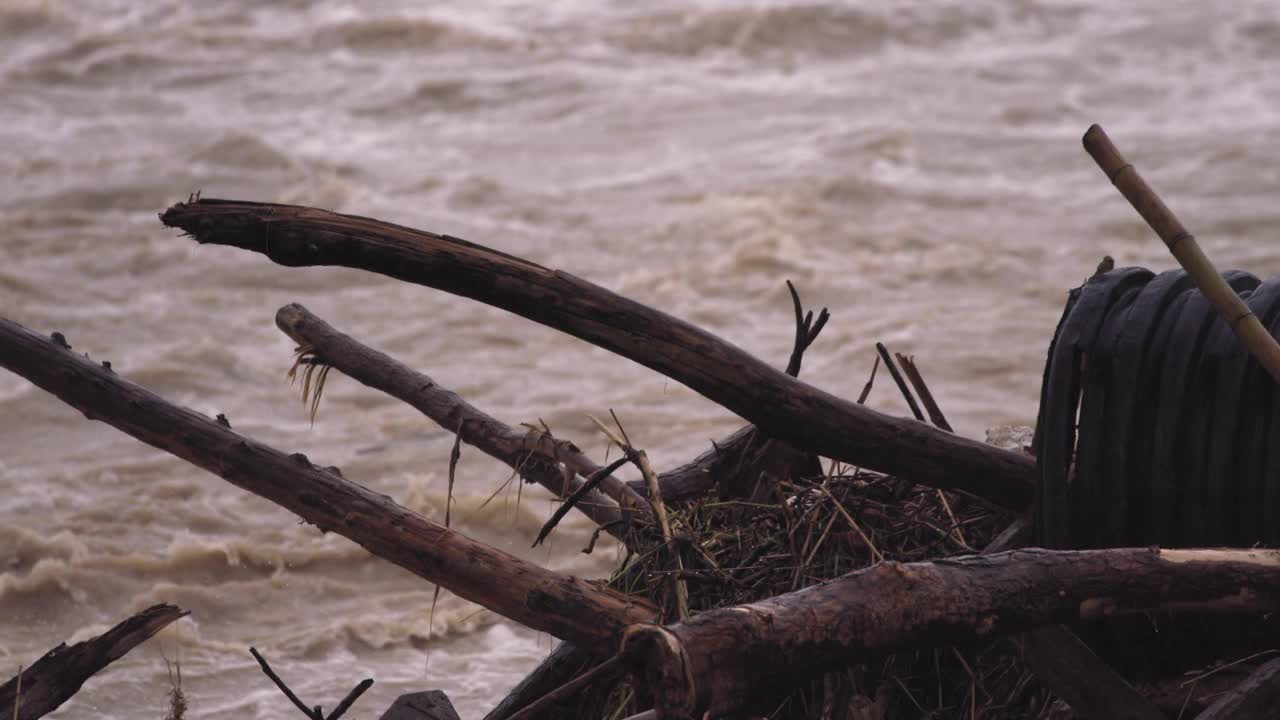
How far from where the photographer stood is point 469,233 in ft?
36.1

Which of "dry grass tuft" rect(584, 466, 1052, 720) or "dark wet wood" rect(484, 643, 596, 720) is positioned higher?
"dry grass tuft" rect(584, 466, 1052, 720)

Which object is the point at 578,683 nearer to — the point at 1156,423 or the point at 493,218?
the point at 1156,423

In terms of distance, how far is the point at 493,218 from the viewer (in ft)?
37.1

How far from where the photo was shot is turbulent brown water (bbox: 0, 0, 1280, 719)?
21.9ft

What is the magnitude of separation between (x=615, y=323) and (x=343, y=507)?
0.51 m

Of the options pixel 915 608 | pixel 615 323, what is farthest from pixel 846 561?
pixel 915 608

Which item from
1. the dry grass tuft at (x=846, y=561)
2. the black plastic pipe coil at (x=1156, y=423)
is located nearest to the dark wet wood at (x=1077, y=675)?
the dry grass tuft at (x=846, y=561)

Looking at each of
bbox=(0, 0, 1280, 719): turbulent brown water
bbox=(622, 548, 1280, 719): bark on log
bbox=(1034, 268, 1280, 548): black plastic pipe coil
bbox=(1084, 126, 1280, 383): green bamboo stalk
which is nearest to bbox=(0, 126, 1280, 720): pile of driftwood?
bbox=(622, 548, 1280, 719): bark on log

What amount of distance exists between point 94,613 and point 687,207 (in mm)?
5986

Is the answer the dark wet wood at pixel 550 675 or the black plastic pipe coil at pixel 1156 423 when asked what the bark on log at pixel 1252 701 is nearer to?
the black plastic pipe coil at pixel 1156 423

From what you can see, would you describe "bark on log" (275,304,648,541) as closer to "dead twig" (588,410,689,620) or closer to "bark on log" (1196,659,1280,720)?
"dead twig" (588,410,689,620)

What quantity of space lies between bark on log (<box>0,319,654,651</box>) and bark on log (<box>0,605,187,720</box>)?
0.31m

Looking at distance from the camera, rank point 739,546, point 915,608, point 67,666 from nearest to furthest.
Answer: point 915,608
point 67,666
point 739,546

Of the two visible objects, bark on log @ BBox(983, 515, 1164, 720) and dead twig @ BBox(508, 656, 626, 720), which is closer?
dead twig @ BBox(508, 656, 626, 720)
